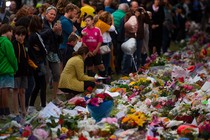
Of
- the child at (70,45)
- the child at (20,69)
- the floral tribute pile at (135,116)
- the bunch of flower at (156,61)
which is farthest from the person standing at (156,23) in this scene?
the child at (20,69)

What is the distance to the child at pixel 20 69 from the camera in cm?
1245

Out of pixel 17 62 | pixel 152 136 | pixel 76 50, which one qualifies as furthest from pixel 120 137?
pixel 76 50

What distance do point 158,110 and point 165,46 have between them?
1134 centimetres

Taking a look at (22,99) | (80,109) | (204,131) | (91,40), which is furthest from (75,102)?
(204,131)

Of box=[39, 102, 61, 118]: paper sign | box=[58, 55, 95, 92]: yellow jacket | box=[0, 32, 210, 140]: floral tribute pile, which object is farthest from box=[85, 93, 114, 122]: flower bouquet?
box=[58, 55, 95, 92]: yellow jacket

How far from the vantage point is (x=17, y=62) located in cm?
1241

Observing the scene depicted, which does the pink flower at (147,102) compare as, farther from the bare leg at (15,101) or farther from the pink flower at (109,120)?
the bare leg at (15,101)

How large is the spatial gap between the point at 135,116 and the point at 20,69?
2.62 m

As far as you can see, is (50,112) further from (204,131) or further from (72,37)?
(204,131)

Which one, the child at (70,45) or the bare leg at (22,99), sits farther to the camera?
→ the child at (70,45)

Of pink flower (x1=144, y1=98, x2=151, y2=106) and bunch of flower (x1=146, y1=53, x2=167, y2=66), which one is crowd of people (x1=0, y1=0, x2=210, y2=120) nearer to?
bunch of flower (x1=146, y1=53, x2=167, y2=66)

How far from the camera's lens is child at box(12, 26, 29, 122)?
1245 cm

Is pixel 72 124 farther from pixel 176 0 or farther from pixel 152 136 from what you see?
pixel 176 0

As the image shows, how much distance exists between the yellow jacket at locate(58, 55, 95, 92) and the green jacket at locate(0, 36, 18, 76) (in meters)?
1.73
